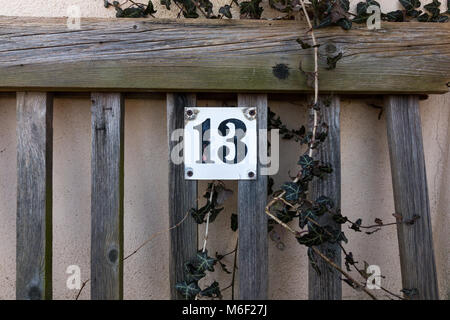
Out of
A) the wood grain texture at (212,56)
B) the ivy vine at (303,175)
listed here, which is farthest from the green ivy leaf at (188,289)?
the wood grain texture at (212,56)

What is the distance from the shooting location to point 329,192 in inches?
45.9

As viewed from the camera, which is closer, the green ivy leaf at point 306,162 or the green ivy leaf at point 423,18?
the green ivy leaf at point 306,162

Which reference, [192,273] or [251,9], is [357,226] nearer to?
[192,273]

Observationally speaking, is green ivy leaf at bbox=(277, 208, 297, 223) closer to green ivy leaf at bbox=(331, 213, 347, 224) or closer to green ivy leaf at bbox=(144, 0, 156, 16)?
green ivy leaf at bbox=(331, 213, 347, 224)

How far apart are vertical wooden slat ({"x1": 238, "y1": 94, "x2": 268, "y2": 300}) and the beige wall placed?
11cm

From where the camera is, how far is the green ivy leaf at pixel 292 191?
3.57 feet

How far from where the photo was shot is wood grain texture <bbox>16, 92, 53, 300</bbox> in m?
1.13

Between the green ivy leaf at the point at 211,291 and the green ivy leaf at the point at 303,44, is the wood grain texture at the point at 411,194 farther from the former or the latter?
the green ivy leaf at the point at 211,291

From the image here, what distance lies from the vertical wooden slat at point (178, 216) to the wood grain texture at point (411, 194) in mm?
580

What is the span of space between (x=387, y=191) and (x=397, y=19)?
1.69ft

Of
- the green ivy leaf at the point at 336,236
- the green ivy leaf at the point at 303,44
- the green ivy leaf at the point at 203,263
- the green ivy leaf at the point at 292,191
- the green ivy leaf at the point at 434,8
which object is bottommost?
the green ivy leaf at the point at 203,263
